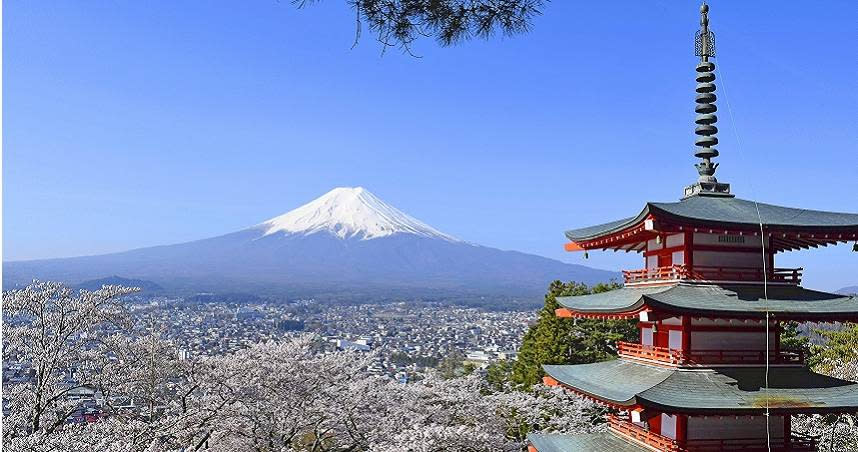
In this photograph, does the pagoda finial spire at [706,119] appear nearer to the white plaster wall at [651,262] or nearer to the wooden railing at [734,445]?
the white plaster wall at [651,262]

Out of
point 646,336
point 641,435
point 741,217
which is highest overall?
point 741,217

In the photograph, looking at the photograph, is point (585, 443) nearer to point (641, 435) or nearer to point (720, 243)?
point (641, 435)

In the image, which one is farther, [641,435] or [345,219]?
[345,219]

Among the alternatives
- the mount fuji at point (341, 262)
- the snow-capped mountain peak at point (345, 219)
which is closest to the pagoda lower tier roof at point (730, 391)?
the mount fuji at point (341, 262)

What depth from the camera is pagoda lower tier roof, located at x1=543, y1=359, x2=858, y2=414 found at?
6.88m

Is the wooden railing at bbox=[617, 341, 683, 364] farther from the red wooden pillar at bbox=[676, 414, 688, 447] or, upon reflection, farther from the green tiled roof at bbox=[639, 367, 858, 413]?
the red wooden pillar at bbox=[676, 414, 688, 447]

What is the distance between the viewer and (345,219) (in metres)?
138

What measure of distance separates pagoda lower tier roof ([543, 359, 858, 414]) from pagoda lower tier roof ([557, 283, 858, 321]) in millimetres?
686

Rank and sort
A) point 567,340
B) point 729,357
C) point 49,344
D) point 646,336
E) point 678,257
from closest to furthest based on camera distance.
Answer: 1. point 729,357
2. point 678,257
3. point 646,336
4. point 49,344
5. point 567,340

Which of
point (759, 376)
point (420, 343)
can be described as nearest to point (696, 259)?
point (759, 376)

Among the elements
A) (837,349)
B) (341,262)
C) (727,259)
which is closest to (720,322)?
(727,259)

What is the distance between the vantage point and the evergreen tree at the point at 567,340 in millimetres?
19844

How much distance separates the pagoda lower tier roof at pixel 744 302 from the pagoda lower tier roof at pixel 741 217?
25.8 inches

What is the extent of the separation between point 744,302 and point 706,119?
95.3 inches
